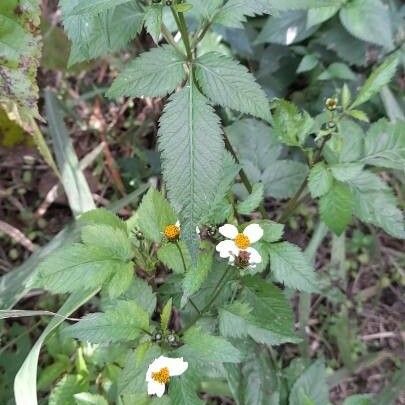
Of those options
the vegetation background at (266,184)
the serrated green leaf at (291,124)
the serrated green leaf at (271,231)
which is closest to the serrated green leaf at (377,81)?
the vegetation background at (266,184)

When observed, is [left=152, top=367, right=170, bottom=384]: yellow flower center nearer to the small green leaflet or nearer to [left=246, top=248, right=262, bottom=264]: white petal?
[left=246, top=248, right=262, bottom=264]: white petal

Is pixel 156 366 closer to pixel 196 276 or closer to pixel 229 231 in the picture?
pixel 196 276

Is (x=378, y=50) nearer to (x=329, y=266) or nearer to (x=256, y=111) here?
(x=329, y=266)

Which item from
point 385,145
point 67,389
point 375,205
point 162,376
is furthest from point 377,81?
point 67,389

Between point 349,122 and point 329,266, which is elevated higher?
point 349,122

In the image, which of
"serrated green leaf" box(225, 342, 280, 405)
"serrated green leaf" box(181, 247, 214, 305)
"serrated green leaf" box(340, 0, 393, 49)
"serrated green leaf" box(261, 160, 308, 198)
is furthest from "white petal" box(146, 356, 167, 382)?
"serrated green leaf" box(340, 0, 393, 49)

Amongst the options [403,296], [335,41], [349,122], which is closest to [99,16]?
[349,122]
